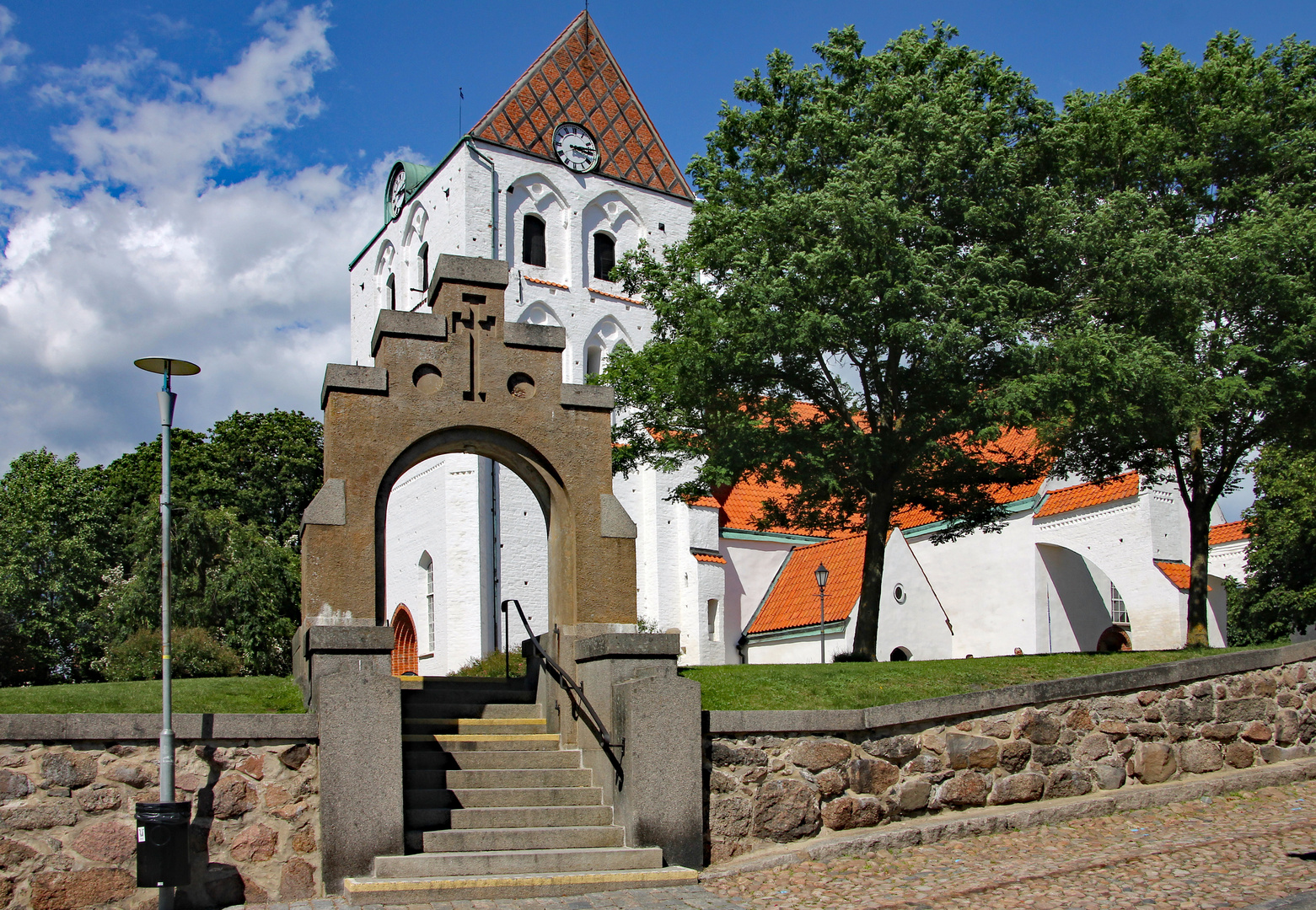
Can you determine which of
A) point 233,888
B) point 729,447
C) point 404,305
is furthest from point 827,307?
point 404,305

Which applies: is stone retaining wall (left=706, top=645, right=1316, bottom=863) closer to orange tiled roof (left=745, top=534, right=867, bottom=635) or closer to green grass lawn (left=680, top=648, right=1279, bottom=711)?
green grass lawn (left=680, top=648, right=1279, bottom=711)

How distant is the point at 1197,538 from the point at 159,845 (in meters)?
16.5

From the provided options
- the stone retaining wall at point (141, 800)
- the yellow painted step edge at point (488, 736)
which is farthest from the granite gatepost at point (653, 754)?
the stone retaining wall at point (141, 800)

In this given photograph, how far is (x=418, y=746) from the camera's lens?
9.81 m

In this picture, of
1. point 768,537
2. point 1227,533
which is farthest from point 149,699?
point 1227,533

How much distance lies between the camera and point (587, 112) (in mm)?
33312

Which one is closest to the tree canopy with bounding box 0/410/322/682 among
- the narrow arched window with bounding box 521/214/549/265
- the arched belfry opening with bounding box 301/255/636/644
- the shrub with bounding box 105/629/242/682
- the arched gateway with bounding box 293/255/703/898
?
the shrub with bounding box 105/629/242/682

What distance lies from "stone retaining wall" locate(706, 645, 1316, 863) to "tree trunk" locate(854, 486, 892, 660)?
199 inches

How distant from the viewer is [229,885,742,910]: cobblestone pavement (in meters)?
7.76

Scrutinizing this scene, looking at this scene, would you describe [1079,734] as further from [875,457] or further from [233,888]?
[233,888]

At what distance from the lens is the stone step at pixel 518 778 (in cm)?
952

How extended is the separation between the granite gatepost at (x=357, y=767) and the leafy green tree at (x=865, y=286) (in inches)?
305

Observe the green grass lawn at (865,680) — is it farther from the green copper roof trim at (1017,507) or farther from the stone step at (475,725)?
the green copper roof trim at (1017,507)

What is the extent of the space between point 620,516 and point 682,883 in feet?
11.0
